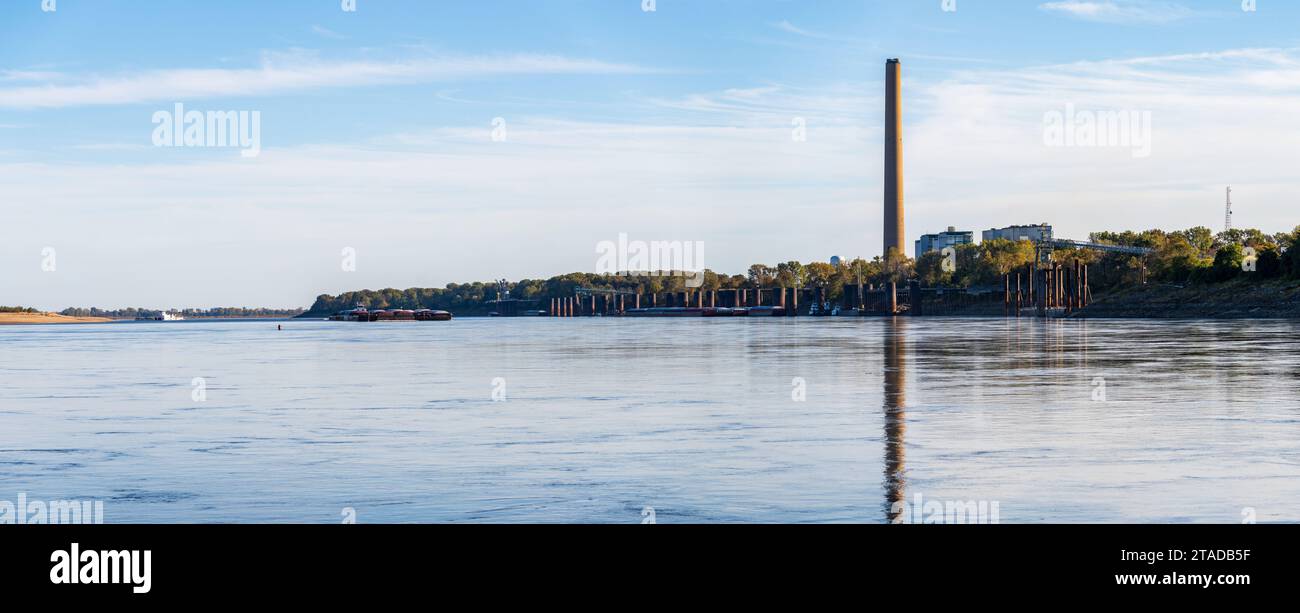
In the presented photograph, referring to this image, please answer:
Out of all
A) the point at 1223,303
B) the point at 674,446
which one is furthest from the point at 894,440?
the point at 1223,303

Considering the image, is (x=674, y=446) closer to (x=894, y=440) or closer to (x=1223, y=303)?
(x=894, y=440)

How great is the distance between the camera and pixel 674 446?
20250mm

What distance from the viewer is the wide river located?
1426 cm

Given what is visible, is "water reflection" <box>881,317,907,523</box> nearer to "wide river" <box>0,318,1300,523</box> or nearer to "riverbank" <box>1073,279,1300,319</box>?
"wide river" <box>0,318,1300,523</box>

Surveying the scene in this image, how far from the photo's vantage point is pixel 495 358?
2288 inches

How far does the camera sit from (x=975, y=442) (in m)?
20.1

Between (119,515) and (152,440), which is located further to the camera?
(152,440)

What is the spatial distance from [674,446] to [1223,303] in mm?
171534
